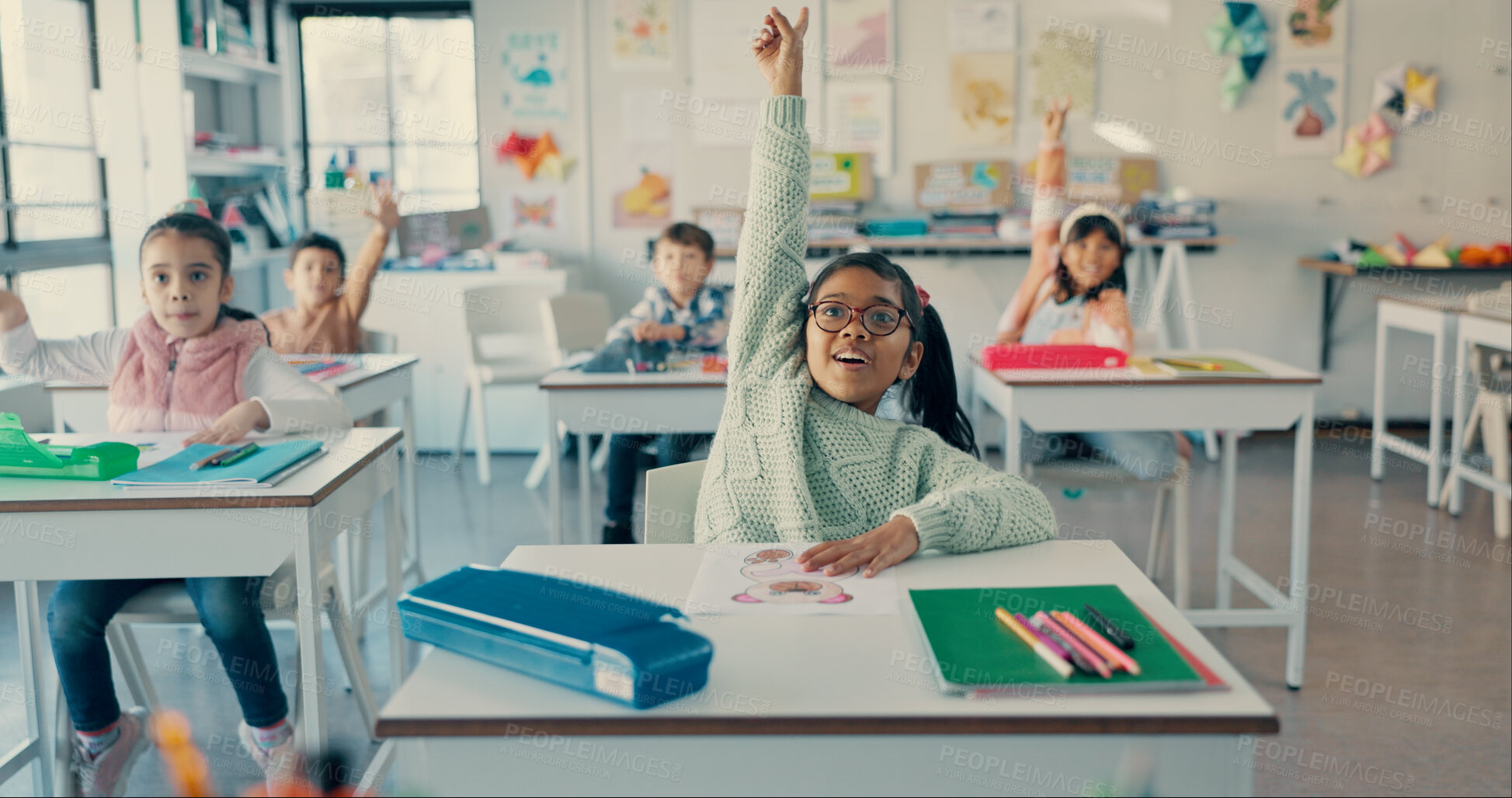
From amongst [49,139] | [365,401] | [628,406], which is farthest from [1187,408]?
[49,139]

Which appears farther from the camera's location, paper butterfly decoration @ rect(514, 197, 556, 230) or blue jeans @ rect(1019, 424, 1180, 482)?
paper butterfly decoration @ rect(514, 197, 556, 230)

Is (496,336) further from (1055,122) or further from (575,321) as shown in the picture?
(1055,122)

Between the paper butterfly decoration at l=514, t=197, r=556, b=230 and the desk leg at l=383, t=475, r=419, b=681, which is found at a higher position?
the paper butterfly decoration at l=514, t=197, r=556, b=230

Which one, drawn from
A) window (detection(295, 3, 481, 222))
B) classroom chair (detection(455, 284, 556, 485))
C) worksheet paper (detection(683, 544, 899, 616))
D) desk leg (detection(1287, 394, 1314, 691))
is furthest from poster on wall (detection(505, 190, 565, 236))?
worksheet paper (detection(683, 544, 899, 616))

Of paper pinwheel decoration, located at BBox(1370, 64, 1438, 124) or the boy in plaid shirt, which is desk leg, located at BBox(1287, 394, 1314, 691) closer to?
the boy in plaid shirt

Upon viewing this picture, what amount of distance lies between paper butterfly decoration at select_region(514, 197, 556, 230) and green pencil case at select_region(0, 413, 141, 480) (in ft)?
12.3

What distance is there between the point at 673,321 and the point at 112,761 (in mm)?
1904

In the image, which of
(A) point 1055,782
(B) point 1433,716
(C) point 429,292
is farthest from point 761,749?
(C) point 429,292

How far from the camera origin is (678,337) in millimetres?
3393

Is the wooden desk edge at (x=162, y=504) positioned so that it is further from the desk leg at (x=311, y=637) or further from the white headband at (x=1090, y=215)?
the white headband at (x=1090, y=215)

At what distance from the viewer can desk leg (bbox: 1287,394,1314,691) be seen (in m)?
2.60

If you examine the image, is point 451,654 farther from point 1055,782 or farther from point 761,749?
point 1055,782

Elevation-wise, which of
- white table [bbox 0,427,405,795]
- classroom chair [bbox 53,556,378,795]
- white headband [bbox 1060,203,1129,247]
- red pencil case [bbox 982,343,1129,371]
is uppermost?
white headband [bbox 1060,203,1129,247]

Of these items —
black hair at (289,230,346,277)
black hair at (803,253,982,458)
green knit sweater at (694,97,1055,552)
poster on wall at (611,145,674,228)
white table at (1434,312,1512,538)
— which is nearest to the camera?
green knit sweater at (694,97,1055,552)
